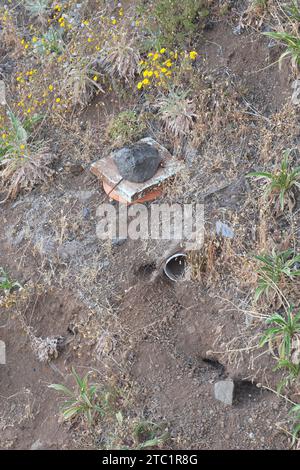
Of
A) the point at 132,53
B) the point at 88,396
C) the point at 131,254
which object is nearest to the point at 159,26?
the point at 132,53

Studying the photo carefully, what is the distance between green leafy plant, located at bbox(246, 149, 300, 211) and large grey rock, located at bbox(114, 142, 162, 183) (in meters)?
0.88

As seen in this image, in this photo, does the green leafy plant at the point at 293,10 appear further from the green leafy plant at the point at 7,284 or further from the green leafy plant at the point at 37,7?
the green leafy plant at the point at 7,284

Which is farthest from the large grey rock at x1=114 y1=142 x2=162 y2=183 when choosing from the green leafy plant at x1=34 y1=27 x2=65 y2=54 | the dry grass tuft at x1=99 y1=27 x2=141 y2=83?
the green leafy plant at x1=34 y1=27 x2=65 y2=54

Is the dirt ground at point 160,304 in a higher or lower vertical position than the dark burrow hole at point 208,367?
higher

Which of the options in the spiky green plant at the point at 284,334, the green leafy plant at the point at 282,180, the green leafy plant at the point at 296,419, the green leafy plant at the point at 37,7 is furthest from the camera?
the green leafy plant at the point at 37,7

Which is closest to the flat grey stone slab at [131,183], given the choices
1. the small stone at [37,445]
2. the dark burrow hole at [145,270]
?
the dark burrow hole at [145,270]

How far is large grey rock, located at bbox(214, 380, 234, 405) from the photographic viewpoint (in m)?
4.64

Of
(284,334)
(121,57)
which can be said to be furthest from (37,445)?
(121,57)

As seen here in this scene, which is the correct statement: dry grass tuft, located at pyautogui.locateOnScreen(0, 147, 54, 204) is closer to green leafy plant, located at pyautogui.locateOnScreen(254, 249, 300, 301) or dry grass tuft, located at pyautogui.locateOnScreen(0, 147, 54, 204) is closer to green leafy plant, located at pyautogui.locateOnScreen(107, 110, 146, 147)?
green leafy plant, located at pyautogui.locateOnScreen(107, 110, 146, 147)

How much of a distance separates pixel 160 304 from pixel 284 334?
109cm

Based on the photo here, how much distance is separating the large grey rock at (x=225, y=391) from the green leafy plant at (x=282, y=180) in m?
1.30

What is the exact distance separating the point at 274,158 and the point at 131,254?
1.31 metres

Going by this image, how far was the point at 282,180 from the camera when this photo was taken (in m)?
5.16

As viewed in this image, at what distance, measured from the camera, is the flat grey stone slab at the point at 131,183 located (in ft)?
18.8
